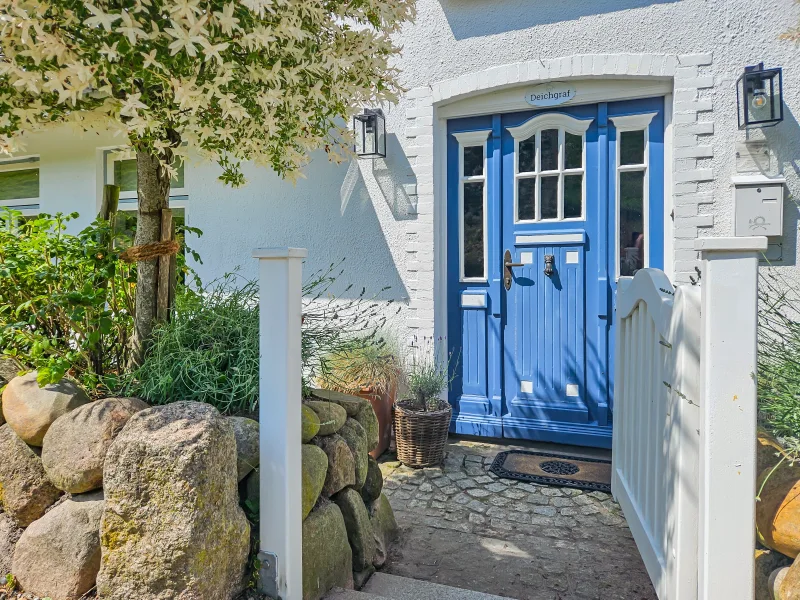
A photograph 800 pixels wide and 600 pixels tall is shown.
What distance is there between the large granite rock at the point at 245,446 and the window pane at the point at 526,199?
251 centimetres

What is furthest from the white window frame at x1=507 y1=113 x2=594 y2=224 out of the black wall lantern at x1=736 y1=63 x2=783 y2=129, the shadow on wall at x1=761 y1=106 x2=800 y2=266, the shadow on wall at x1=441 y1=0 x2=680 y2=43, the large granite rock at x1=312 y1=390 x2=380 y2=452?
the large granite rock at x1=312 y1=390 x2=380 y2=452

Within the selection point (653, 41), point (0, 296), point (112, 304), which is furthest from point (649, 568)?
point (653, 41)

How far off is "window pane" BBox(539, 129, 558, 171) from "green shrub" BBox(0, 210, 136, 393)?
255cm

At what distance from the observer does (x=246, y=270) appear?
4.34m

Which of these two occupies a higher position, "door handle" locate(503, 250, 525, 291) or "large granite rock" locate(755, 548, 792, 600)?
"door handle" locate(503, 250, 525, 291)

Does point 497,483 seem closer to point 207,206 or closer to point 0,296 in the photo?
point 0,296

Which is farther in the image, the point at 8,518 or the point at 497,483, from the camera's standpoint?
the point at 497,483

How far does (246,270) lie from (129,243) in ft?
6.54

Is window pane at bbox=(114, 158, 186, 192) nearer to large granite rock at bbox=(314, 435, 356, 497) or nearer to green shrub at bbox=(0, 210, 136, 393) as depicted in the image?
green shrub at bbox=(0, 210, 136, 393)

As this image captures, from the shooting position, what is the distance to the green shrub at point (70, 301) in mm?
1997

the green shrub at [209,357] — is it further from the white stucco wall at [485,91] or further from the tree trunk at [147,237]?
the white stucco wall at [485,91]

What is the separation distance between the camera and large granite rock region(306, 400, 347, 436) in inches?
78.9

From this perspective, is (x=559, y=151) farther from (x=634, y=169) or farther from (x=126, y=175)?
(x=126, y=175)

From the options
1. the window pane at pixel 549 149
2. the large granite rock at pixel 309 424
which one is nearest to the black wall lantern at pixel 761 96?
the window pane at pixel 549 149
